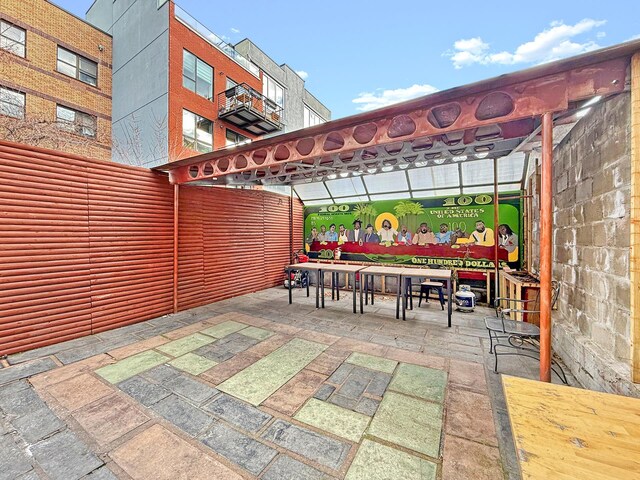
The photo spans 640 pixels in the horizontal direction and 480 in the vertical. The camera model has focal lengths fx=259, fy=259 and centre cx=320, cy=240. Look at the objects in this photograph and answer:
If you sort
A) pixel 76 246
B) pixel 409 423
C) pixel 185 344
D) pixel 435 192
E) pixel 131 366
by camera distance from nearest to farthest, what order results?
pixel 409 423 < pixel 131 366 < pixel 185 344 < pixel 76 246 < pixel 435 192

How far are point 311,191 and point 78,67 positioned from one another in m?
10.8

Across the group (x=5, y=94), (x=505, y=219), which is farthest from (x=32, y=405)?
(x=5, y=94)

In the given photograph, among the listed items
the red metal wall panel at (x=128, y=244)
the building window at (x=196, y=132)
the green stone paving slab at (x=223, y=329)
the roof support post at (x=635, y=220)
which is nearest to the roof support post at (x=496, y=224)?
the roof support post at (x=635, y=220)

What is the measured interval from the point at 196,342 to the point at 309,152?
350 cm

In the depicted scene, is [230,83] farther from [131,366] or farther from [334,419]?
[334,419]

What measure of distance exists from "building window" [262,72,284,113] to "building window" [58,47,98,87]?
23.3ft

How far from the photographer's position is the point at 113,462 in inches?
75.8

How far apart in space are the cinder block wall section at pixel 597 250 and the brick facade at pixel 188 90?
10.4m

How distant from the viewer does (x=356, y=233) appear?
877cm

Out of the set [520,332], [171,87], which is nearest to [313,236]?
[520,332]

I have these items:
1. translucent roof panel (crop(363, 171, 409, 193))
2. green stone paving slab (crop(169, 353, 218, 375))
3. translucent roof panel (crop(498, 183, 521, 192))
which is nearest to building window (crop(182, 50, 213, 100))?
translucent roof panel (crop(363, 171, 409, 193))

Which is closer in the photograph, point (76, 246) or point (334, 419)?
point (334, 419)

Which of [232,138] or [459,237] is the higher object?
[232,138]

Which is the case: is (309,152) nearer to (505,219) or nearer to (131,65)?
(505,219)
